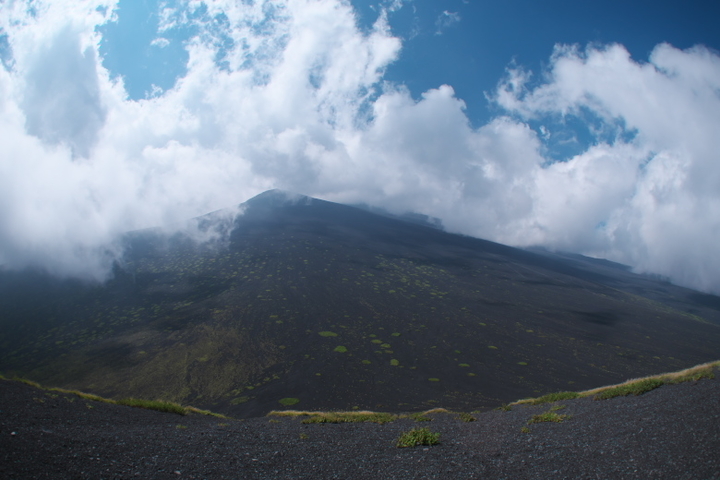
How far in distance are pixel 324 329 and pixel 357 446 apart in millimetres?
37048

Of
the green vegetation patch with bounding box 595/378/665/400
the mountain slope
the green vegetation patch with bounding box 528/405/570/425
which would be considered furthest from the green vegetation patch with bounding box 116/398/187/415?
the green vegetation patch with bounding box 595/378/665/400

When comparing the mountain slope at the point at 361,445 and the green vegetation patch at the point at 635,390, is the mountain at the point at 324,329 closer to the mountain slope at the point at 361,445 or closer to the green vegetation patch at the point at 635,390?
the green vegetation patch at the point at 635,390

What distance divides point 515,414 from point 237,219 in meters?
113

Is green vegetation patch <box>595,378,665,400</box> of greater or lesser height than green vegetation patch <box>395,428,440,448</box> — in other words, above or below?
above

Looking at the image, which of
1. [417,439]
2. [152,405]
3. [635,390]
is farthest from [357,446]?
[635,390]

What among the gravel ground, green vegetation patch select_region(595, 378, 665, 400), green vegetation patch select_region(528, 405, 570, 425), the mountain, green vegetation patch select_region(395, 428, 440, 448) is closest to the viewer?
the gravel ground

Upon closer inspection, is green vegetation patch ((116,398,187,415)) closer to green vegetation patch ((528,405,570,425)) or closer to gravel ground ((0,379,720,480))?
gravel ground ((0,379,720,480))

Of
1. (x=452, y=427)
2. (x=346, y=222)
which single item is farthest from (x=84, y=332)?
(x=346, y=222)

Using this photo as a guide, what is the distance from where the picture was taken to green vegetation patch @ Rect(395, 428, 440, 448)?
1085 centimetres

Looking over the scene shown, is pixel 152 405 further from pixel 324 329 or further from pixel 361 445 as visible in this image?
pixel 324 329

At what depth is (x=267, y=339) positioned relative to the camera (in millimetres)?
43781

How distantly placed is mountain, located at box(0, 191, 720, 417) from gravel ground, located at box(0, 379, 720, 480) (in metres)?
16.4

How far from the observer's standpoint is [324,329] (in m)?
47.4

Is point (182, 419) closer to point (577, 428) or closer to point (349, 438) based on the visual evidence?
point (349, 438)
